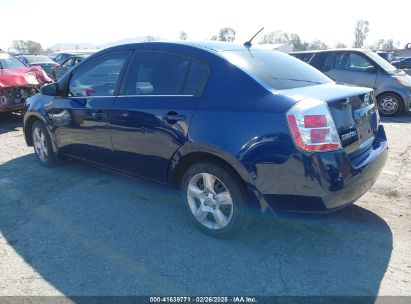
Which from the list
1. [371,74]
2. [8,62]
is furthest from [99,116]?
[371,74]

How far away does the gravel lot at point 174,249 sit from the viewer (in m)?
2.56

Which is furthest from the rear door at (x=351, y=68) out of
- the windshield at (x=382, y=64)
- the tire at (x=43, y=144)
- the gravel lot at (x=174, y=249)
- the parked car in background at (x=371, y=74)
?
the tire at (x=43, y=144)

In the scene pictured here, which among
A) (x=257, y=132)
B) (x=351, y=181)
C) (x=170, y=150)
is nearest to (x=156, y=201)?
(x=170, y=150)

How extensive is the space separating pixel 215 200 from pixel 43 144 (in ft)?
10.4

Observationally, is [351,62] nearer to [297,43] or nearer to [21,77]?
[21,77]

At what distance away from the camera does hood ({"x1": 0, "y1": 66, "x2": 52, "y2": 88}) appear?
26.4ft

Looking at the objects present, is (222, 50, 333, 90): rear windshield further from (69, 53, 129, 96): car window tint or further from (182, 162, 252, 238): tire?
(69, 53, 129, 96): car window tint

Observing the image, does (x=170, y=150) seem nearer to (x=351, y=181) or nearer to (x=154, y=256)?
(x=154, y=256)

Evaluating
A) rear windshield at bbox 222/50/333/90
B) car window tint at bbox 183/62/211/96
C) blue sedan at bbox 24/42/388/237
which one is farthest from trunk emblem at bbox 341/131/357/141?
car window tint at bbox 183/62/211/96

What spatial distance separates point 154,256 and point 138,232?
452 millimetres

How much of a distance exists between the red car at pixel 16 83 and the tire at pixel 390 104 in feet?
28.2

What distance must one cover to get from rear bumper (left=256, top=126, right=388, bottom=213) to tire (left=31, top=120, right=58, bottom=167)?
343 cm

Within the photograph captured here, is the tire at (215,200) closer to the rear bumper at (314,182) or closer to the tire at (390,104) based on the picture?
the rear bumper at (314,182)

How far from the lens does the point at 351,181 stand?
265 centimetres
